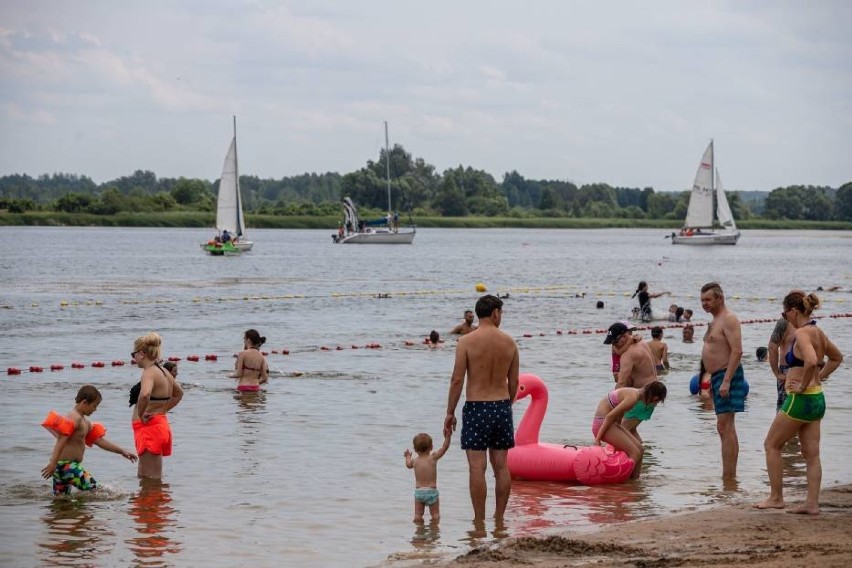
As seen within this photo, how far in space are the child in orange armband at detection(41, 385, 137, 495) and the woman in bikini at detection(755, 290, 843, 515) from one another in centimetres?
581

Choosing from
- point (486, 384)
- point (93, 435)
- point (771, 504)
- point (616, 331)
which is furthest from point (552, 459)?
point (93, 435)

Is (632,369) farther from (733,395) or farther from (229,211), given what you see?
(229,211)

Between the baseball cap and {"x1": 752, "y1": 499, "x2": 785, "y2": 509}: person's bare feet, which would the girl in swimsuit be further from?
{"x1": 752, "y1": 499, "x2": 785, "y2": 509}: person's bare feet

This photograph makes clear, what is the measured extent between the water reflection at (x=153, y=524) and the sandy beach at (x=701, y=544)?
242 cm

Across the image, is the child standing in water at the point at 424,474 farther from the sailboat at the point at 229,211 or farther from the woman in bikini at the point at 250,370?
the sailboat at the point at 229,211

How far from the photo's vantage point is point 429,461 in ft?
35.4

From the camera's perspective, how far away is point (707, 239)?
11675 cm

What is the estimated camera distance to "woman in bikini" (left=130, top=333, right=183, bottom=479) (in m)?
11.4

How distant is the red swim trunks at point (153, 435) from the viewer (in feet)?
38.7

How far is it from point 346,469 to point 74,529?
139 inches

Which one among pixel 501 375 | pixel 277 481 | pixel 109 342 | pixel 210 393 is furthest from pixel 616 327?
pixel 109 342

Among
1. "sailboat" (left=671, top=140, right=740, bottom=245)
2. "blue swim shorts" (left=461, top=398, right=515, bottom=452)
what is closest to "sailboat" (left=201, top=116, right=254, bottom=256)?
"sailboat" (left=671, top=140, right=740, bottom=245)

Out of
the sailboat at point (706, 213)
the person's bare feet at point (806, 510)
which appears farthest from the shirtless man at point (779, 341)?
the sailboat at point (706, 213)

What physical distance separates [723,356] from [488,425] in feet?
9.19
